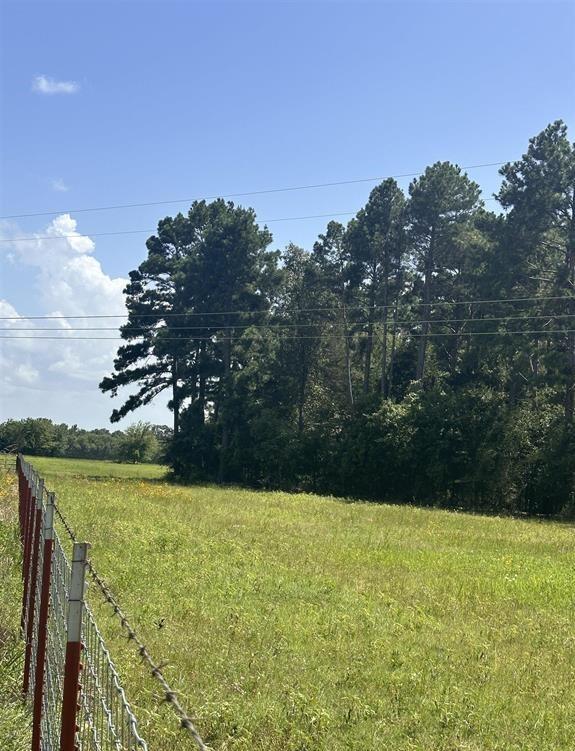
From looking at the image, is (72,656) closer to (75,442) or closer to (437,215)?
(437,215)

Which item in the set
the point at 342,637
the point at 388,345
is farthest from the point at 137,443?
the point at 342,637

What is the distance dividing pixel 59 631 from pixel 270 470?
4029 cm

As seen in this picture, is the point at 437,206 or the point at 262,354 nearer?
the point at 437,206

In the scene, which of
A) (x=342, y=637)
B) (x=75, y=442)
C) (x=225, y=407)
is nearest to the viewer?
(x=342, y=637)

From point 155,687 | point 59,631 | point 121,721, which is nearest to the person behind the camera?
point 59,631

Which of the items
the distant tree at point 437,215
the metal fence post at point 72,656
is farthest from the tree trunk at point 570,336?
the metal fence post at point 72,656

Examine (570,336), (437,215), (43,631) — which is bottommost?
(43,631)

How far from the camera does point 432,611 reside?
9.89m

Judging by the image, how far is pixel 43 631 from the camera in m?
4.53

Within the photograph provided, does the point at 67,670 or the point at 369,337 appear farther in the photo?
the point at 369,337

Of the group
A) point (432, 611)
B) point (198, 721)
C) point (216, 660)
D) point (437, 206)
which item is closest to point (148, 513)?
point (432, 611)

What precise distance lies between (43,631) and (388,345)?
46.9 m

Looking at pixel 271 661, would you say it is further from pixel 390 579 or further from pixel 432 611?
pixel 390 579

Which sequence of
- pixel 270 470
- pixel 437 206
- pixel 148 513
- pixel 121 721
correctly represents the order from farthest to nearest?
pixel 270 470 < pixel 437 206 < pixel 148 513 < pixel 121 721
